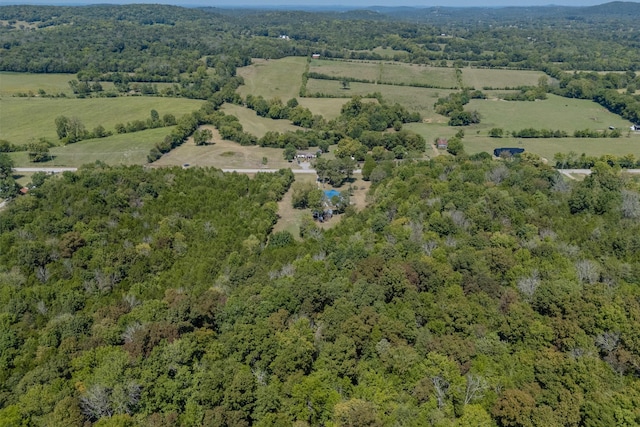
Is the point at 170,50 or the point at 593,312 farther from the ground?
the point at 170,50

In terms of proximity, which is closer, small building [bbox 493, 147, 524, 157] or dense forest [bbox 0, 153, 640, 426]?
dense forest [bbox 0, 153, 640, 426]

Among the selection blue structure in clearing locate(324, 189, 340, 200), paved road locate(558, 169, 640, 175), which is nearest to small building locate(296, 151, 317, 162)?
blue structure in clearing locate(324, 189, 340, 200)

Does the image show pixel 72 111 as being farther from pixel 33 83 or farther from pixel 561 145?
pixel 561 145

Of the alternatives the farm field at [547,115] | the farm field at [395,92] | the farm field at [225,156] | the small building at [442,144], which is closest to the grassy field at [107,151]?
the farm field at [225,156]

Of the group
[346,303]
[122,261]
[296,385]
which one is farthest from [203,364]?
[122,261]

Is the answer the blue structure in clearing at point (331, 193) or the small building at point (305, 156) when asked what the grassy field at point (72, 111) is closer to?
the small building at point (305, 156)

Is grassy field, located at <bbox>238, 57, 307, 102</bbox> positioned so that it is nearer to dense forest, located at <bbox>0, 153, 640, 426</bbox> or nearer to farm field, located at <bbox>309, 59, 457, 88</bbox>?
farm field, located at <bbox>309, 59, 457, 88</bbox>

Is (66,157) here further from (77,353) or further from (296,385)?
(296,385)

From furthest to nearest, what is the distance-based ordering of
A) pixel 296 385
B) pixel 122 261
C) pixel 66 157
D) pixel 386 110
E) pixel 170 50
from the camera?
1. pixel 170 50
2. pixel 386 110
3. pixel 66 157
4. pixel 122 261
5. pixel 296 385
